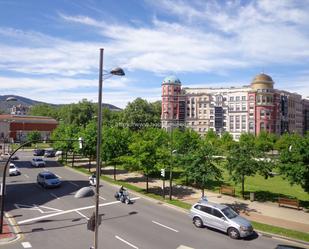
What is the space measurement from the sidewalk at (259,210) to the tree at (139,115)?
77837 millimetres

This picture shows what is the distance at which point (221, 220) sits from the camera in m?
22.5

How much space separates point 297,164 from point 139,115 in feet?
297

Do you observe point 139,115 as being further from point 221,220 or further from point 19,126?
point 221,220

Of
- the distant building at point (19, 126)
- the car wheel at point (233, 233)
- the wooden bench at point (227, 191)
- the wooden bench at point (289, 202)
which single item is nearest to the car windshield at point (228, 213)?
the car wheel at point (233, 233)

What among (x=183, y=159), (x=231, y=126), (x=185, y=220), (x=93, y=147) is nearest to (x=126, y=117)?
(x=231, y=126)

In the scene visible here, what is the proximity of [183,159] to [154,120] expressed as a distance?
3356 inches

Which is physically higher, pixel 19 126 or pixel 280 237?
pixel 19 126

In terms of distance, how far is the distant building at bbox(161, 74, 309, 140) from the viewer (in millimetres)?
108000

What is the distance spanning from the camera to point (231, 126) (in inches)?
4537

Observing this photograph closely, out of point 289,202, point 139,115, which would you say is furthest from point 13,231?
point 139,115

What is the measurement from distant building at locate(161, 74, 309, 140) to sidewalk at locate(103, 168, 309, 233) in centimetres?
6764

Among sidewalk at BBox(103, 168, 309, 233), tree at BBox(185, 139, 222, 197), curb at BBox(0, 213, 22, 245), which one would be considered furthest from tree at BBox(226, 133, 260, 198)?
curb at BBox(0, 213, 22, 245)

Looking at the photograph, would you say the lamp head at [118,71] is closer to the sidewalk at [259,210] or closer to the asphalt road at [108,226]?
the asphalt road at [108,226]

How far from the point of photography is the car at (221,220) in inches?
854
